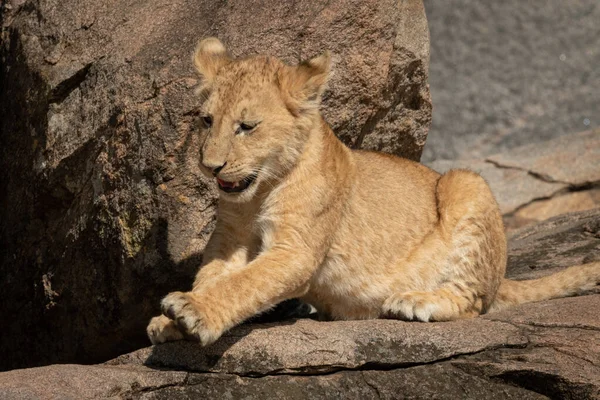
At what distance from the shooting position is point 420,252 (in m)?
6.59

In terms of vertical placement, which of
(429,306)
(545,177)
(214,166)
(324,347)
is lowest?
(545,177)

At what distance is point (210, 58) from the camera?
6098mm

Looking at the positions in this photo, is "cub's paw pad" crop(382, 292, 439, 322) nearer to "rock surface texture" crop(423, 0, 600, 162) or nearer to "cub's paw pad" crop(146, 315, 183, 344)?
"cub's paw pad" crop(146, 315, 183, 344)

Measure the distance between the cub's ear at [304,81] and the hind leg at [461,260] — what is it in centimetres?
135

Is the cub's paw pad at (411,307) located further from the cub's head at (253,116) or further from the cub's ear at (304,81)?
the cub's ear at (304,81)

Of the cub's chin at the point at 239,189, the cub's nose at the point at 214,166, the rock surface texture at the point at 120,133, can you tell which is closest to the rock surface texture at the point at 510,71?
the rock surface texture at the point at 120,133

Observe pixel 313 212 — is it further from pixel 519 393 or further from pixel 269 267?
pixel 519 393

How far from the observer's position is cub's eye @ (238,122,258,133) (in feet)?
18.5

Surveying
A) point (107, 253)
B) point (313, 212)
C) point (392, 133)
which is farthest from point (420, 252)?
point (107, 253)

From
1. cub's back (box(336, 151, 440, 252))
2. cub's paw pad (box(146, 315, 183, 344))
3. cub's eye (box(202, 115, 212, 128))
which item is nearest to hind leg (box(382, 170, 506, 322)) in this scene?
cub's back (box(336, 151, 440, 252))

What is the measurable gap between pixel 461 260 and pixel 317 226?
119 cm

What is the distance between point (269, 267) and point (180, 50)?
2034 millimetres

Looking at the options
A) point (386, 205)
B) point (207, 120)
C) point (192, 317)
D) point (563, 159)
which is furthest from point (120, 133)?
point (563, 159)

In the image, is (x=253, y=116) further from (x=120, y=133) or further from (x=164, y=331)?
(x=120, y=133)
